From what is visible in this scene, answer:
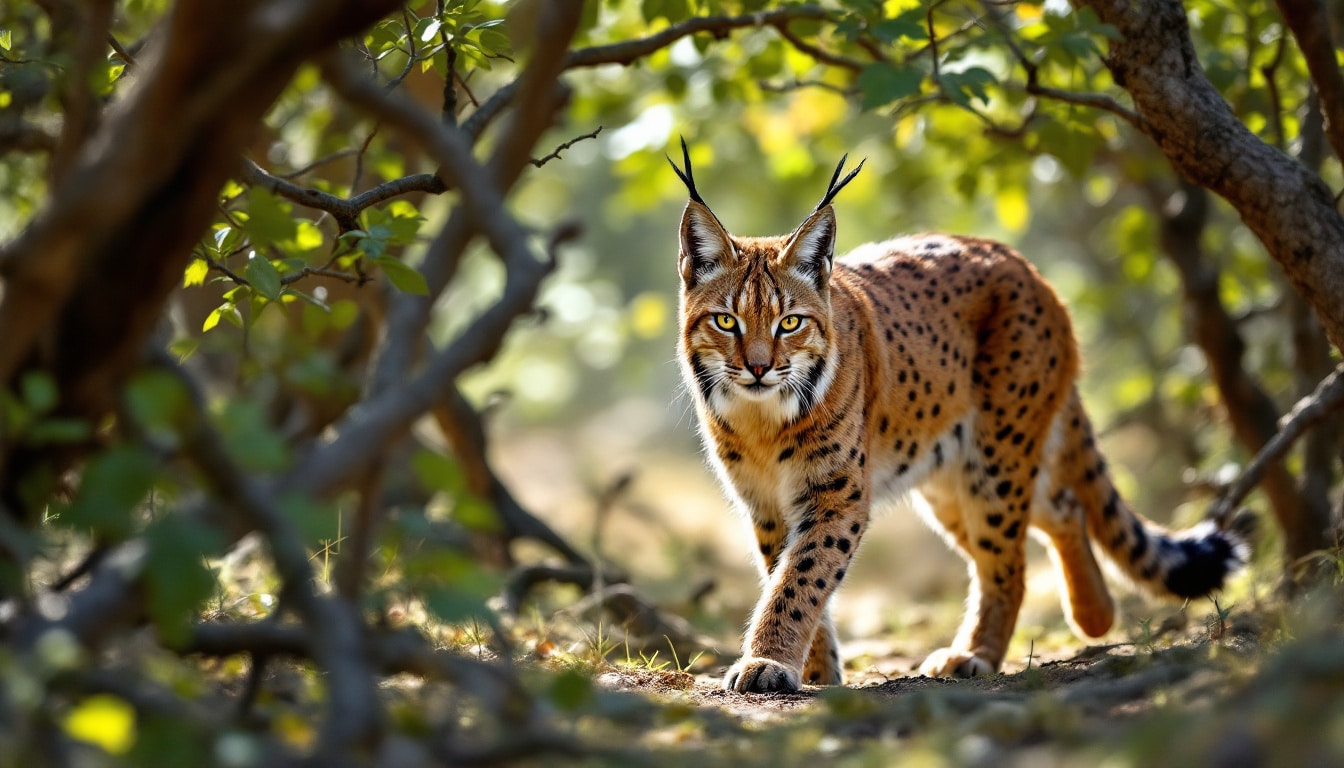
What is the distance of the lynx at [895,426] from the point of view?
19.0 ft

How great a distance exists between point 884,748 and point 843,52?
4818 mm

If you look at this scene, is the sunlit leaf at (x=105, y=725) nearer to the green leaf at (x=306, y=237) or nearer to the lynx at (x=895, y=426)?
the green leaf at (x=306, y=237)

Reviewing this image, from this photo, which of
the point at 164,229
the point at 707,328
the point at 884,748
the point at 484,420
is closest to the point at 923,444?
the point at 707,328

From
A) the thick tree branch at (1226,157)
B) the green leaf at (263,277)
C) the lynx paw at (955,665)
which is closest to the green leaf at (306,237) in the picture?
the green leaf at (263,277)

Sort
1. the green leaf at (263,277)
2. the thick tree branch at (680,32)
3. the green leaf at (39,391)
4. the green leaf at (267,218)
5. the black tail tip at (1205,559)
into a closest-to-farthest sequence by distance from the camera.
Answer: the green leaf at (39,391)
the green leaf at (267,218)
the green leaf at (263,277)
the thick tree branch at (680,32)
the black tail tip at (1205,559)

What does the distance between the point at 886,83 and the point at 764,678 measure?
2.22 m

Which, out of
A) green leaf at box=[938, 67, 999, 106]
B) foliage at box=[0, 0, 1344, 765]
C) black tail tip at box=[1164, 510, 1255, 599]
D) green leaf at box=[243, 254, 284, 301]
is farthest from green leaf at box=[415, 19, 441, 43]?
black tail tip at box=[1164, 510, 1255, 599]

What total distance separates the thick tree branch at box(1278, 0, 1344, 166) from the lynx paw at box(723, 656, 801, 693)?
305 cm

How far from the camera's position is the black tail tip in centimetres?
649

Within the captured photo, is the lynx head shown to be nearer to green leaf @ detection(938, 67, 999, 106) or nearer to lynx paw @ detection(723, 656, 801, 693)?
green leaf @ detection(938, 67, 999, 106)

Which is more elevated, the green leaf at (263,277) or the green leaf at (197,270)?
the green leaf at (197,270)

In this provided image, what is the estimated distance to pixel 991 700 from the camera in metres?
3.62

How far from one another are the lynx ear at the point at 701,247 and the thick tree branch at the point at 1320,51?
2459mm

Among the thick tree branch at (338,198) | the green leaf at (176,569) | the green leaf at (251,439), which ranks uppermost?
the thick tree branch at (338,198)
